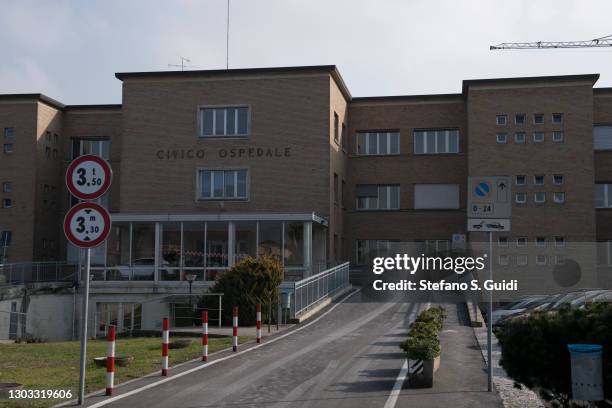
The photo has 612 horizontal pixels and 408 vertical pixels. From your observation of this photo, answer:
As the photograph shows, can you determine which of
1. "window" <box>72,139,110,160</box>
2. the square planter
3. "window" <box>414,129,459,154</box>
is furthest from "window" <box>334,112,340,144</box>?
the square planter

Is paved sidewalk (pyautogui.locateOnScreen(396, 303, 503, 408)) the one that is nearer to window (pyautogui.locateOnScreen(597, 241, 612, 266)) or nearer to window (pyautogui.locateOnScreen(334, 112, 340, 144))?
window (pyautogui.locateOnScreen(334, 112, 340, 144))

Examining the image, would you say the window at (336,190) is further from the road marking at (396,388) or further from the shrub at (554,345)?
A: the shrub at (554,345)

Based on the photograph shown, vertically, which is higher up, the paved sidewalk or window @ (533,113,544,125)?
window @ (533,113,544,125)

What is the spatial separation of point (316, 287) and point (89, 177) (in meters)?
18.3

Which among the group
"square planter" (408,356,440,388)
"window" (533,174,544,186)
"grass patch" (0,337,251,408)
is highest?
"window" (533,174,544,186)

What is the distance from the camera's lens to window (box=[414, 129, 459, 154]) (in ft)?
141

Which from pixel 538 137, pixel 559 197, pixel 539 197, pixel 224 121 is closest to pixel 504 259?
pixel 539 197

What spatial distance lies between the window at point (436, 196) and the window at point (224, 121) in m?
10.8

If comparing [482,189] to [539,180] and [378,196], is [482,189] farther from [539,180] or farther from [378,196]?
[378,196]

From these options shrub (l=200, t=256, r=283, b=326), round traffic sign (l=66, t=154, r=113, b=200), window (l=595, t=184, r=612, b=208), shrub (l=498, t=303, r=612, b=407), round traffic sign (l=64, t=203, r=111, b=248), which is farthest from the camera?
window (l=595, t=184, r=612, b=208)

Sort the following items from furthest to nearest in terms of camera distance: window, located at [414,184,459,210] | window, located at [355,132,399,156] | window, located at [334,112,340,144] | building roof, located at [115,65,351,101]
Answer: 1. window, located at [355,132,399,156]
2. window, located at [414,184,459,210]
3. window, located at [334,112,340,144]
4. building roof, located at [115,65,351,101]

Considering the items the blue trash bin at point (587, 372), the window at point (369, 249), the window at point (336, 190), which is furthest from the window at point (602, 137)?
the blue trash bin at point (587, 372)

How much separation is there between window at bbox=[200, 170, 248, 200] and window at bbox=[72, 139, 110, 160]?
9680mm

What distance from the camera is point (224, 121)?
128 feet
